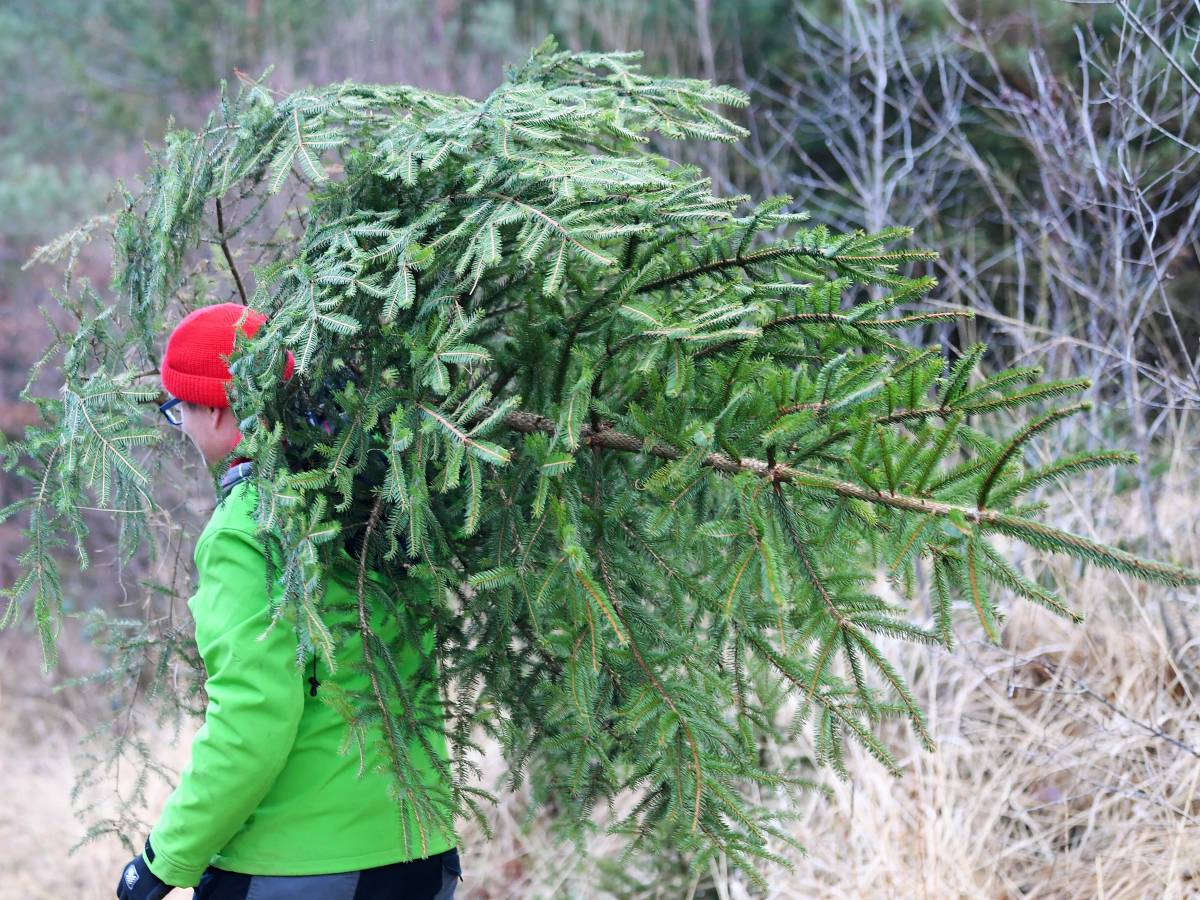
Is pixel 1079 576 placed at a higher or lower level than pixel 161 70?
lower

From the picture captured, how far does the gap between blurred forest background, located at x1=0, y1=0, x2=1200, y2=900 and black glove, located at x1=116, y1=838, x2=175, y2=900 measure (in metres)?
0.80

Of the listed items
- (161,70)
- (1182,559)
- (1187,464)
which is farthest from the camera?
(161,70)

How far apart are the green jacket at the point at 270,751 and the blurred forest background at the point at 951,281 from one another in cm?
77

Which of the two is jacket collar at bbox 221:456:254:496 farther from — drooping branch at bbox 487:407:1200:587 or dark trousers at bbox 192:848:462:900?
dark trousers at bbox 192:848:462:900

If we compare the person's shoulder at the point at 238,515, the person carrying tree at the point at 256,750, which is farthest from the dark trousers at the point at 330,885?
the person's shoulder at the point at 238,515

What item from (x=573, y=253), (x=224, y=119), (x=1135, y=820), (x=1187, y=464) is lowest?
(x=1135, y=820)

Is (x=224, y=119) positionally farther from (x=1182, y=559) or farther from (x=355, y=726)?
(x=1182, y=559)

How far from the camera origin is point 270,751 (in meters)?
2.07

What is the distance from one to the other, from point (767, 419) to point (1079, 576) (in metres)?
3.38

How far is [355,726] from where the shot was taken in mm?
2023

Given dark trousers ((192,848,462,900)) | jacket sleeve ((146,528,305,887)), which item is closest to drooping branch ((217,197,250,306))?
jacket sleeve ((146,528,305,887))

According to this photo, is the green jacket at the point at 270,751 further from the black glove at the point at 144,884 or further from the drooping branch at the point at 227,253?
the drooping branch at the point at 227,253

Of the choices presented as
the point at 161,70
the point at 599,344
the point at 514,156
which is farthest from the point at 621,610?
the point at 161,70

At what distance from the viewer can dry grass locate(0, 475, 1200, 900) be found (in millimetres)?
3385
